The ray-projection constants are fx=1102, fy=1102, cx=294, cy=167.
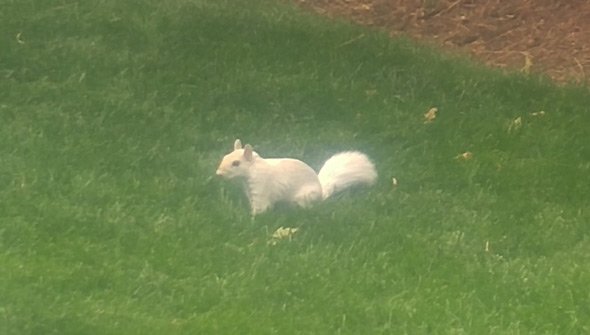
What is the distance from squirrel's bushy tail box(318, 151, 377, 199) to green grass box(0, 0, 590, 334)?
7cm

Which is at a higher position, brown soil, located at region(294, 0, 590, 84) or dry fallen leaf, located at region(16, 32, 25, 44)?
brown soil, located at region(294, 0, 590, 84)

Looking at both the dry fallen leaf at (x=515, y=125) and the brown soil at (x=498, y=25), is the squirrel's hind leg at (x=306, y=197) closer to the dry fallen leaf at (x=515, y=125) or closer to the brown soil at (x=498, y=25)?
the dry fallen leaf at (x=515, y=125)

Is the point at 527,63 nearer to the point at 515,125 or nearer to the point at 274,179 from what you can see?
the point at 515,125

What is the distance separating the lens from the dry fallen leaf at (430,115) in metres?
6.09

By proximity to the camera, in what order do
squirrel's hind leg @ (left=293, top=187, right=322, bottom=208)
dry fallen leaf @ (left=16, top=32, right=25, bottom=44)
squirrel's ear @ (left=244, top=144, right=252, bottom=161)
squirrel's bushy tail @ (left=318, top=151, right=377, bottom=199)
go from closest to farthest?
1. squirrel's ear @ (left=244, top=144, right=252, bottom=161)
2. squirrel's hind leg @ (left=293, top=187, right=322, bottom=208)
3. squirrel's bushy tail @ (left=318, top=151, right=377, bottom=199)
4. dry fallen leaf @ (left=16, top=32, right=25, bottom=44)

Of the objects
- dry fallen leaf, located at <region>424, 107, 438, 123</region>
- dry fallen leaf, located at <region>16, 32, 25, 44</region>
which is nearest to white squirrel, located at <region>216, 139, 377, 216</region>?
dry fallen leaf, located at <region>424, 107, 438, 123</region>

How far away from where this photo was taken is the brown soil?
738 cm

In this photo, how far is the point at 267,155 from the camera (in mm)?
5637

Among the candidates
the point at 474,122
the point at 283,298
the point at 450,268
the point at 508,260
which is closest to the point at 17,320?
the point at 283,298

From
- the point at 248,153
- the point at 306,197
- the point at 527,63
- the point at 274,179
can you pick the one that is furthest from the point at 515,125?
the point at 248,153

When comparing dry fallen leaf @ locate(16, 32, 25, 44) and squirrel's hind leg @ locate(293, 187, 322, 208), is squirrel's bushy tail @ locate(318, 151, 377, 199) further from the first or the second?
dry fallen leaf @ locate(16, 32, 25, 44)

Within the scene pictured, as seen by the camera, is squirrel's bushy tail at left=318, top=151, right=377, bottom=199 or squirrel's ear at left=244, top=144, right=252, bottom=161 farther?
squirrel's bushy tail at left=318, top=151, right=377, bottom=199

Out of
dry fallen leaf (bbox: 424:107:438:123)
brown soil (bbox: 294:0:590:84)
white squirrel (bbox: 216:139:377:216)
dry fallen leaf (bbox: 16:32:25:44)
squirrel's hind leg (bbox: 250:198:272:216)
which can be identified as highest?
brown soil (bbox: 294:0:590:84)

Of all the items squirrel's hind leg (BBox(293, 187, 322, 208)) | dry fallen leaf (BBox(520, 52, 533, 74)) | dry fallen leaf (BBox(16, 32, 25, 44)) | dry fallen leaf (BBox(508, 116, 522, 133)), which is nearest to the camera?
squirrel's hind leg (BBox(293, 187, 322, 208))
